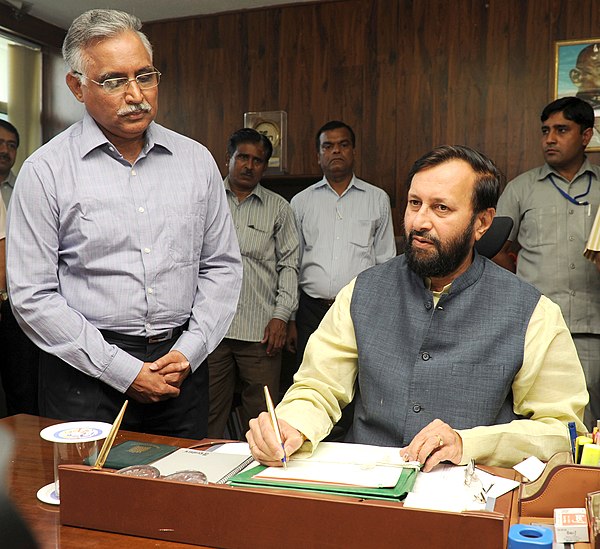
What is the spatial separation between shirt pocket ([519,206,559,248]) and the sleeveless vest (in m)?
2.14

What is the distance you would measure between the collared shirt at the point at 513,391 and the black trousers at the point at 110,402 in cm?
46

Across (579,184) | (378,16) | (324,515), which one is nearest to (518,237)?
(579,184)

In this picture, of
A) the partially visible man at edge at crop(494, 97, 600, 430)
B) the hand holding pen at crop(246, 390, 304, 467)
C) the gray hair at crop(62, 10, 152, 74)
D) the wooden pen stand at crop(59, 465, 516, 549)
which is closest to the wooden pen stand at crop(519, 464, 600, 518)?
the wooden pen stand at crop(59, 465, 516, 549)

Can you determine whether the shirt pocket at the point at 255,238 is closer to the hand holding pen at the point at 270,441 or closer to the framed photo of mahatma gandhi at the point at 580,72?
the framed photo of mahatma gandhi at the point at 580,72

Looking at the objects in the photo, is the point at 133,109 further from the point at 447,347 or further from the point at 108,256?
the point at 447,347

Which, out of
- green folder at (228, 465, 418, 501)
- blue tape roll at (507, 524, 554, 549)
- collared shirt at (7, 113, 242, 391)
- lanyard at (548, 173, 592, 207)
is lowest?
blue tape roll at (507, 524, 554, 549)

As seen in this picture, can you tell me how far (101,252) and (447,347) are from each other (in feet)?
3.23

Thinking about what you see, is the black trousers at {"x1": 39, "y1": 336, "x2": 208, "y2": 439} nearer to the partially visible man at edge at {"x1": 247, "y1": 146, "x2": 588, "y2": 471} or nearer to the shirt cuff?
the shirt cuff

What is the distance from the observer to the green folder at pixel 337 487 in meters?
1.07

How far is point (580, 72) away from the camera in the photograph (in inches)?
179

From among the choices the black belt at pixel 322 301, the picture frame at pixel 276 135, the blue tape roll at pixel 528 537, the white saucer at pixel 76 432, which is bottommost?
the blue tape roll at pixel 528 537

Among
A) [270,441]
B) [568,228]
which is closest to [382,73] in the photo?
[568,228]

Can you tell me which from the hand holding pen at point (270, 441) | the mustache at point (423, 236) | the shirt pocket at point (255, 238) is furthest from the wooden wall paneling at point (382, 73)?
the hand holding pen at point (270, 441)

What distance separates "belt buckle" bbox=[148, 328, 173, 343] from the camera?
202 centimetres
